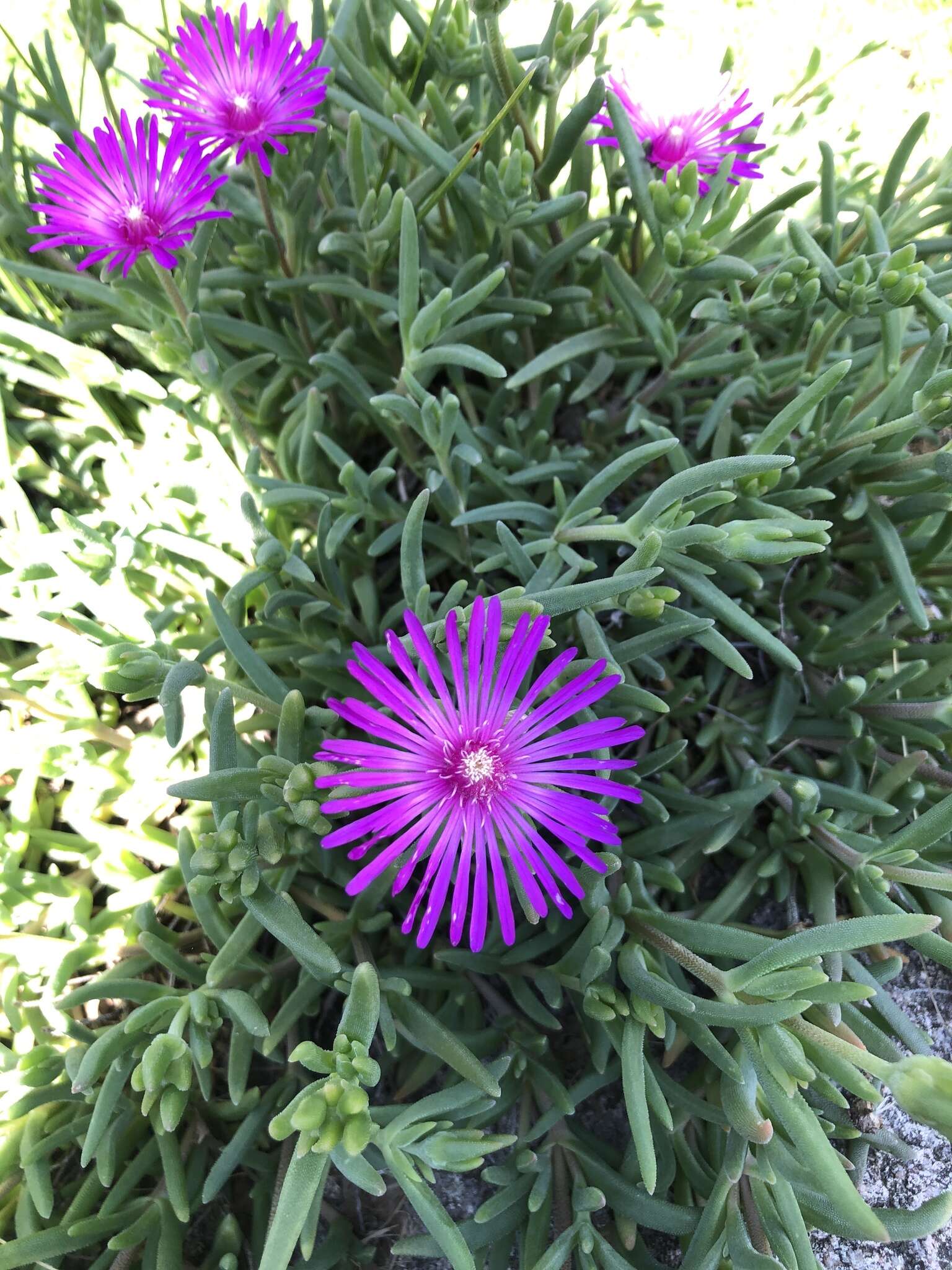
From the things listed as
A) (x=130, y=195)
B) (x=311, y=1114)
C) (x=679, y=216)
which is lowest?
(x=311, y=1114)

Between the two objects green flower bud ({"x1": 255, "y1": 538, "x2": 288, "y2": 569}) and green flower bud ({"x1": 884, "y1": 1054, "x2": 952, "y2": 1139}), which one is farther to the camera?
green flower bud ({"x1": 255, "y1": 538, "x2": 288, "y2": 569})

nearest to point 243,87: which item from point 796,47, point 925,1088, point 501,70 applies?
point 501,70

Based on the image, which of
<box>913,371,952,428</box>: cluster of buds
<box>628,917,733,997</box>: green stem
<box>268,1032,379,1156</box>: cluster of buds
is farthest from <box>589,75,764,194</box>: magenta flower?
<box>268,1032,379,1156</box>: cluster of buds

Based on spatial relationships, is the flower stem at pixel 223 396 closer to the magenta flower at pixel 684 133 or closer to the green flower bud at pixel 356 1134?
the magenta flower at pixel 684 133

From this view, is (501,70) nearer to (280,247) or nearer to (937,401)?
(280,247)

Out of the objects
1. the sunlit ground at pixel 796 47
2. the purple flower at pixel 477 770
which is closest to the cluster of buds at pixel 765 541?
the purple flower at pixel 477 770

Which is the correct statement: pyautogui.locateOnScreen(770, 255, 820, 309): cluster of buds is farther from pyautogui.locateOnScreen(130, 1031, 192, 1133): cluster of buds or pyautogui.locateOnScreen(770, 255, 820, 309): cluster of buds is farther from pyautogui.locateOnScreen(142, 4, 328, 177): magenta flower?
pyautogui.locateOnScreen(130, 1031, 192, 1133): cluster of buds
